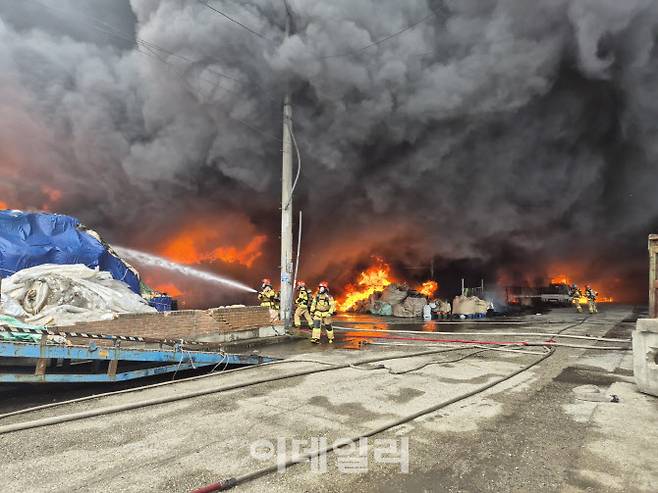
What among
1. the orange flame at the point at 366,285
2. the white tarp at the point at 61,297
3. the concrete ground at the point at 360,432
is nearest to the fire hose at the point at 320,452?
the concrete ground at the point at 360,432

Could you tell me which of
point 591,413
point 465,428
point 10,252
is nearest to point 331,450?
point 465,428

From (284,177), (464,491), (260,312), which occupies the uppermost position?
(284,177)

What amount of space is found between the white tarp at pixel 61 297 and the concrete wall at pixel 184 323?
238 millimetres

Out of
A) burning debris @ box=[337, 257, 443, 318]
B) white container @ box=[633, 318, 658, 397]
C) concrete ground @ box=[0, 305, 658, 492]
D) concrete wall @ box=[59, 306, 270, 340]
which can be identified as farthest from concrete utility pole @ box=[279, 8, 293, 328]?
white container @ box=[633, 318, 658, 397]

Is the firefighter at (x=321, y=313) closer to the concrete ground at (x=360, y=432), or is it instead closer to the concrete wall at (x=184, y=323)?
the concrete wall at (x=184, y=323)

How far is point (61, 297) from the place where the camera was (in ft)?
25.9

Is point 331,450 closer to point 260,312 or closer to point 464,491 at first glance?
point 464,491

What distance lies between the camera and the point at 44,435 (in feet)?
12.2

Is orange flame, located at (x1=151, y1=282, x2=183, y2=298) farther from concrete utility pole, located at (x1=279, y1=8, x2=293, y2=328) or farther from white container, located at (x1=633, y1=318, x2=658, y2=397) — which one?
white container, located at (x1=633, y1=318, x2=658, y2=397)

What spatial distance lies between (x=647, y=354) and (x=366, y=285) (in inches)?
835

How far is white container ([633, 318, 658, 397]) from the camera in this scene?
4.93m

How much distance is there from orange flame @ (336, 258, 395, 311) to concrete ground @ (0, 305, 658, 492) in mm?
18446

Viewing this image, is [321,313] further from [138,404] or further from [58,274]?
[138,404]

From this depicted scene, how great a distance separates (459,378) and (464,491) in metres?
3.45
